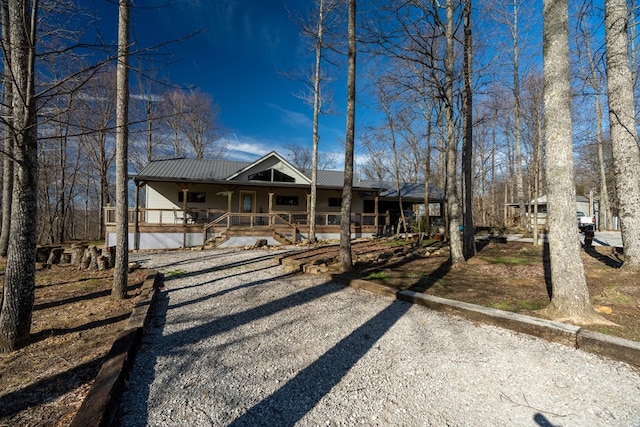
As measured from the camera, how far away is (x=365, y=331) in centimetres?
375

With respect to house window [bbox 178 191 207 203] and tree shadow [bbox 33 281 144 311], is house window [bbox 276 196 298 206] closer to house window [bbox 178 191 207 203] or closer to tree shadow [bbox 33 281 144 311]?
house window [bbox 178 191 207 203]

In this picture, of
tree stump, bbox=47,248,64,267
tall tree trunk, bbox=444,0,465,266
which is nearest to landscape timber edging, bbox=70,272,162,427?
tall tree trunk, bbox=444,0,465,266

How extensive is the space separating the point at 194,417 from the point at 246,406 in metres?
0.36

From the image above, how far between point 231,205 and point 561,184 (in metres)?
16.4

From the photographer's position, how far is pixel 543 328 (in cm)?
333

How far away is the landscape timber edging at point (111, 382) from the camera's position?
195 centimetres

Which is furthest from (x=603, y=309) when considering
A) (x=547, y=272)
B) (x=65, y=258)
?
(x=65, y=258)

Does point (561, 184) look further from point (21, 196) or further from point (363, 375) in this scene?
point (21, 196)

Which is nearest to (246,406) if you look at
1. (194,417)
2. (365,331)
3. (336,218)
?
(194,417)

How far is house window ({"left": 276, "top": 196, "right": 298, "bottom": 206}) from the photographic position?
1898 centimetres

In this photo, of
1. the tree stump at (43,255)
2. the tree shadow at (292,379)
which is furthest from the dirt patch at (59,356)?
the tree stump at (43,255)

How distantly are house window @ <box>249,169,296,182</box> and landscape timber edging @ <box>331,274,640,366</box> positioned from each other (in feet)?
46.2

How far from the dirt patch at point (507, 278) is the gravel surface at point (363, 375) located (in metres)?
0.93

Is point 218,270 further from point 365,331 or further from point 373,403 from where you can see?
point 373,403
